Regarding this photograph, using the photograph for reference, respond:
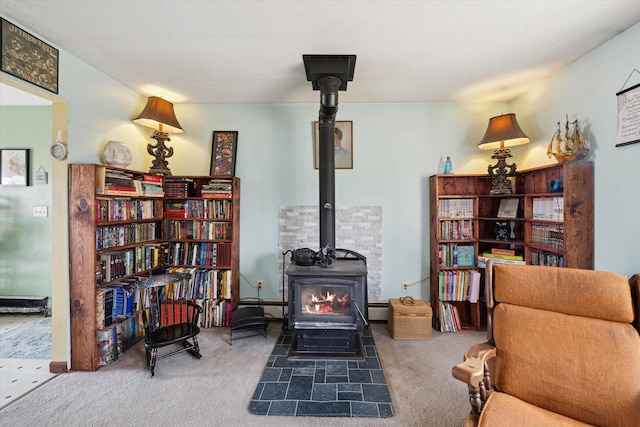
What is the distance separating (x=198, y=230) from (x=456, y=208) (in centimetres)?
300

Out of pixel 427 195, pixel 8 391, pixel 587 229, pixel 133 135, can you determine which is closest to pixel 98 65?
pixel 133 135

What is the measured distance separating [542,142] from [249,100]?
3219 millimetres

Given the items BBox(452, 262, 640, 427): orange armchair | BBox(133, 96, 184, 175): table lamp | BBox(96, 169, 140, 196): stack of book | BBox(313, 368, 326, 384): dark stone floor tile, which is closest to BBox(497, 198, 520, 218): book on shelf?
BBox(452, 262, 640, 427): orange armchair

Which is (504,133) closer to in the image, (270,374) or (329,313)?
(329,313)

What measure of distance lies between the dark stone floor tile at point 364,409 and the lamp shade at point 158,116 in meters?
3.19

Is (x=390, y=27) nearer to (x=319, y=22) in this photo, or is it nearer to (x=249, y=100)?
(x=319, y=22)

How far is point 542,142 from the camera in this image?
2.80 metres

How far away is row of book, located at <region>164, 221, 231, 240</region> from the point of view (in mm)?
3184

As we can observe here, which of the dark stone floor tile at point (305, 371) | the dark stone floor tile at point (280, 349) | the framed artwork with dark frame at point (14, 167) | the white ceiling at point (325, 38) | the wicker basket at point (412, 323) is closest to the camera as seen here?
the white ceiling at point (325, 38)

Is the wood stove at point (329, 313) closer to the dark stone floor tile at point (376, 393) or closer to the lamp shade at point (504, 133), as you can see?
the dark stone floor tile at point (376, 393)

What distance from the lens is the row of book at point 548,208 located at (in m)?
2.41

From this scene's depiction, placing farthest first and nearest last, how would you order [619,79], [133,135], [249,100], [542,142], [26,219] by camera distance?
[26,219], [249,100], [133,135], [542,142], [619,79]

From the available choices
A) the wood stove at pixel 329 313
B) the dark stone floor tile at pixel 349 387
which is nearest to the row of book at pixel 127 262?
the wood stove at pixel 329 313

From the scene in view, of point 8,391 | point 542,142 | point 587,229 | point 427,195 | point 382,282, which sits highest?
point 542,142
